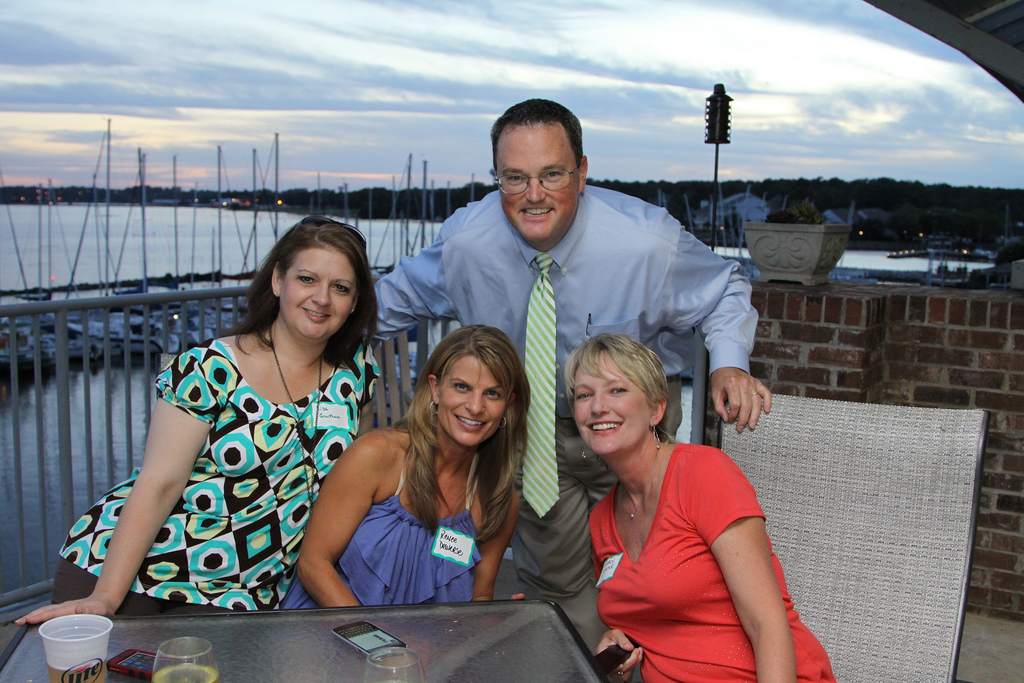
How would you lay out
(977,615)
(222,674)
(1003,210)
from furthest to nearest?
(1003,210) < (977,615) < (222,674)

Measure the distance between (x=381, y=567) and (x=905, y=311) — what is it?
8.77 feet

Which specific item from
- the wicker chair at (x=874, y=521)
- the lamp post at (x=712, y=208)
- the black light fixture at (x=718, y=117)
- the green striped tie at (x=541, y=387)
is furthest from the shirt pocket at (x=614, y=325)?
the black light fixture at (x=718, y=117)

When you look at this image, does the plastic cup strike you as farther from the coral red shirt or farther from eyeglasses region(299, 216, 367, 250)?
eyeglasses region(299, 216, 367, 250)

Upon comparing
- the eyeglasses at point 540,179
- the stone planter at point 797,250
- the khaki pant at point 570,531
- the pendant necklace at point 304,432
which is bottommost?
the khaki pant at point 570,531

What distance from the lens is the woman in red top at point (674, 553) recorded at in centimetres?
162

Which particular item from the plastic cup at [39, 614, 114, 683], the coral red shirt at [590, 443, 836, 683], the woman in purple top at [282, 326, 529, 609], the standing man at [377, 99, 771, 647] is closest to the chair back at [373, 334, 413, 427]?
the standing man at [377, 99, 771, 647]

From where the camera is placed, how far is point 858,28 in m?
10.5

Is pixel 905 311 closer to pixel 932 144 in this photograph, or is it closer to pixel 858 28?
pixel 858 28

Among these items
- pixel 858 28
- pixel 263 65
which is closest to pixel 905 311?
pixel 858 28

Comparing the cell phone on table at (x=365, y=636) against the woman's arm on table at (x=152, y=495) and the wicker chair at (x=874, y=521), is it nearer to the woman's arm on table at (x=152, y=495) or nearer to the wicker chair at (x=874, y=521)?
the woman's arm on table at (x=152, y=495)

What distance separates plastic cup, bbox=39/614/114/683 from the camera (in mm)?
1201

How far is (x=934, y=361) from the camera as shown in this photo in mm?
3553

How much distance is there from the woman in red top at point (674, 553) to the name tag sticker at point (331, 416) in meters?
0.68

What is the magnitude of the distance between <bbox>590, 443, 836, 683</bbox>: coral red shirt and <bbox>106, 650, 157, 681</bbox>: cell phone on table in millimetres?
964
